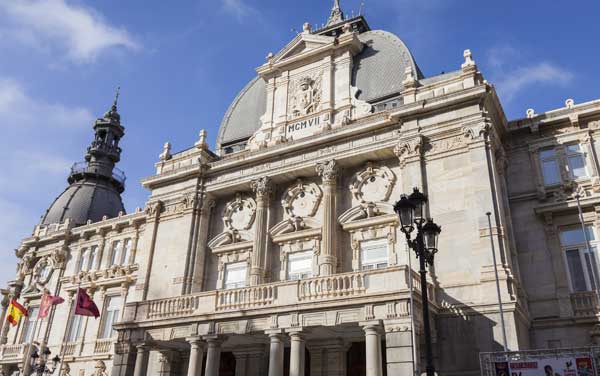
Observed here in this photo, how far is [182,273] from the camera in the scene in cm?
2850

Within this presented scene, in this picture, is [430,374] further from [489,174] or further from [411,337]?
[489,174]

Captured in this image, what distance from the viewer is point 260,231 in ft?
90.9

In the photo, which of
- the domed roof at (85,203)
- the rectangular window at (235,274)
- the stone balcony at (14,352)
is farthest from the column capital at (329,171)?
the domed roof at (85,203)

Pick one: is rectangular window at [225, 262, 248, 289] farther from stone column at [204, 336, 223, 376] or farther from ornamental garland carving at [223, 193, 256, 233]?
stone column at [204, 336, 223, 376]

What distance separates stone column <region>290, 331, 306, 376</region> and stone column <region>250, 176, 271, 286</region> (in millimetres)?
6082

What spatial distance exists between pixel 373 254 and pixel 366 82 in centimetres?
1003

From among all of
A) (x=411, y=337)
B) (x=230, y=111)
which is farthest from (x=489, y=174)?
(x=230, y=111)

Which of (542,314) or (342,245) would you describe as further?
(342,245)

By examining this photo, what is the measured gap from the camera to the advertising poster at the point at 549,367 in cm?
1263

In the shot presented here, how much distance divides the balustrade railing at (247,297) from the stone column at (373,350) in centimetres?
439

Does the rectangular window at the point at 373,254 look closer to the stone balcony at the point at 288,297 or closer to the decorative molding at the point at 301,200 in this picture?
the decorative molding at the point at 301,200

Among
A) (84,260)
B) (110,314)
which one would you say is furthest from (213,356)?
(84,260)

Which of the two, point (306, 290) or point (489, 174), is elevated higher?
point (489, 174)

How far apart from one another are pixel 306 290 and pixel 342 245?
5555mm
